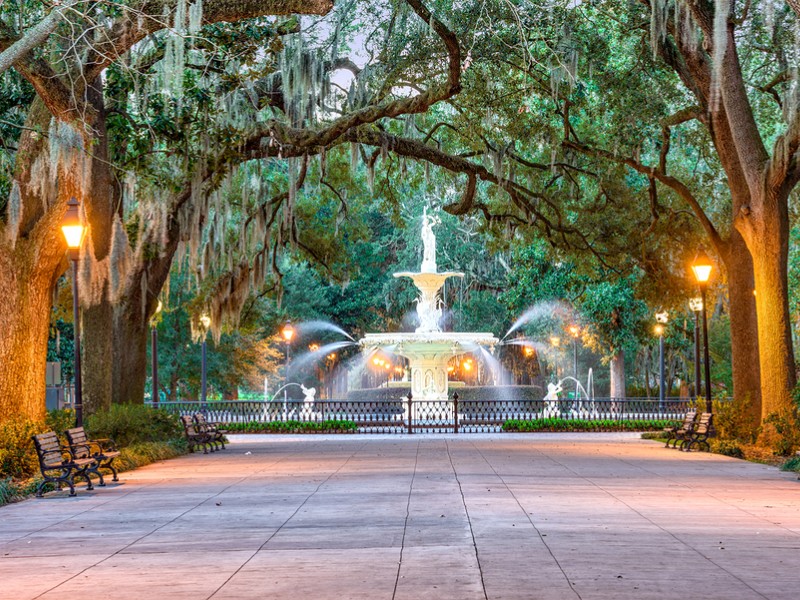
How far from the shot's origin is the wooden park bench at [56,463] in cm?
1466

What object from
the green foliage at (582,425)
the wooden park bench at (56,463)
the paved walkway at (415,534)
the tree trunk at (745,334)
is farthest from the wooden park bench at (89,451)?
the green foliage at (582,425)

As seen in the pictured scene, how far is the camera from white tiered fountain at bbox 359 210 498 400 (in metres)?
37.5

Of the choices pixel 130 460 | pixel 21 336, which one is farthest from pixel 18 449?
pixel 130 460

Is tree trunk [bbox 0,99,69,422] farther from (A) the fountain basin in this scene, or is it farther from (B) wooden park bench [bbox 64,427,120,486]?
(A) the fountain basin

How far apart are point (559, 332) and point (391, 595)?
161 ft

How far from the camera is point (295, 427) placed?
3366 cm

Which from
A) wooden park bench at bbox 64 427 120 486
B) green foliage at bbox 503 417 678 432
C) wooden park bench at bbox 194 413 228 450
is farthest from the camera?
green foliage at bbox 503 417 678 432

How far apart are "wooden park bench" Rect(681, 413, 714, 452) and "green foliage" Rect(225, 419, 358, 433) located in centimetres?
1203

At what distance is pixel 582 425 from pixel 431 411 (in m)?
5.97

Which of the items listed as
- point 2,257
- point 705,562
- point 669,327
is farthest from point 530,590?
point 669,327

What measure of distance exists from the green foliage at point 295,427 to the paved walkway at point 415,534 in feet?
45.9

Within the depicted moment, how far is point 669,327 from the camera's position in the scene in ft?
161

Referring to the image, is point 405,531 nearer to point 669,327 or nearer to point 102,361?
point 102,361

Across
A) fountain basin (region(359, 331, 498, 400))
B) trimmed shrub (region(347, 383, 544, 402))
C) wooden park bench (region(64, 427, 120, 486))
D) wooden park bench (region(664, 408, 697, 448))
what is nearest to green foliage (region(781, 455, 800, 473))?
wooden park bench (region(664, 408, 697, 448))
